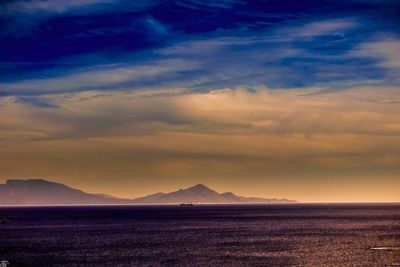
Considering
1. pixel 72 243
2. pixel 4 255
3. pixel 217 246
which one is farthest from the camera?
pixel 72 243

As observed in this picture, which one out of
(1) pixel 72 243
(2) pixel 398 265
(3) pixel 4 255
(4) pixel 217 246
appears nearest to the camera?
(2) pixel 398 265

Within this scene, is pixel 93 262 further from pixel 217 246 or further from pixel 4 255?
pixel 217 246

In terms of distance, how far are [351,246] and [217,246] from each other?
99.6 feet

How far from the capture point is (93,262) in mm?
108562

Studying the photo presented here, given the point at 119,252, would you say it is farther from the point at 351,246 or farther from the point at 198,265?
the point at 351,246

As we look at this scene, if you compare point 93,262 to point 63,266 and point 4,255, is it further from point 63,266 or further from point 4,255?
point 4,255

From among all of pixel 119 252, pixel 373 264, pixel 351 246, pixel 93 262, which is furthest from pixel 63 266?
pixel 351 246

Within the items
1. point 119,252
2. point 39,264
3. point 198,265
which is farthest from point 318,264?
point 39,264

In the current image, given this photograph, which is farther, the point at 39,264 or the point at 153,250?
the point at 153,250

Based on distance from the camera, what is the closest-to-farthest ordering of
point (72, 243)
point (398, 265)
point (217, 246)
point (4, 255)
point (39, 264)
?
point (398, 265)
point (39, 264)
point (4, 255)
point (217, 246)
point (72, 243)

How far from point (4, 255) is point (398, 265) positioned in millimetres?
76309

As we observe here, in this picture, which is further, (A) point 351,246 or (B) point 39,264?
(A) point 351,246

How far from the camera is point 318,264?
344 ft

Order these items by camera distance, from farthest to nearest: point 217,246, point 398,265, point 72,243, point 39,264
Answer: point 72,243
point 217,246
point 39,264
point 398,265
